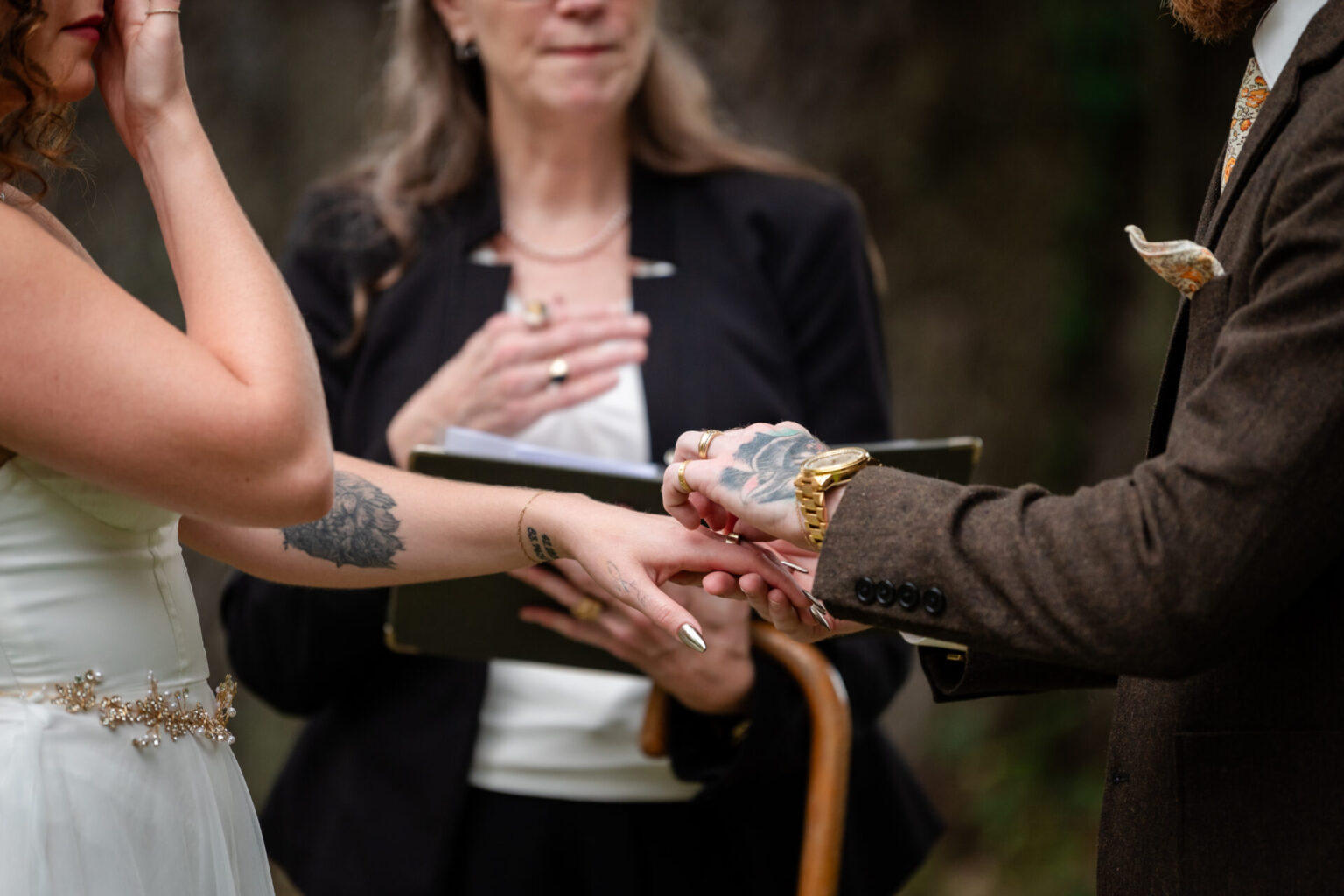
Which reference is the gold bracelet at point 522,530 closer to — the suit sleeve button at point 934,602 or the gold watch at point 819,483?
the gold watch at point 819,483

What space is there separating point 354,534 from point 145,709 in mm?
362

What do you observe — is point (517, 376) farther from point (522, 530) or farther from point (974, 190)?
point (974, 190)

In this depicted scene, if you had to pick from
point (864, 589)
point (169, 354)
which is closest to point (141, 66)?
point (169, 354)

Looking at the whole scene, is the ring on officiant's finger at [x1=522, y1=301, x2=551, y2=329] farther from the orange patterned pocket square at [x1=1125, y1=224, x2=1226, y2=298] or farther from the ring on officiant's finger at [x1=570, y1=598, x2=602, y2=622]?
the orange patterned pocket square at [x1=1125, y1=224, x2=1226, y2=298]

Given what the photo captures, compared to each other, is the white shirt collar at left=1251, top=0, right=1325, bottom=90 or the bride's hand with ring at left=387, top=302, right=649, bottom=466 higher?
the white shirt collar at left=1251, top=0, right=1325, bottom=90

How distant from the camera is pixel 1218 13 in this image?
4.62 feet

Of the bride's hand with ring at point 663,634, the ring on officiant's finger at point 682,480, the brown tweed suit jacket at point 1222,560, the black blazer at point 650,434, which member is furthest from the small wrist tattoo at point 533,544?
the black blazer at point 650,434

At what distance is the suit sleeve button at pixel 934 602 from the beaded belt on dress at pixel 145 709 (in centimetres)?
78

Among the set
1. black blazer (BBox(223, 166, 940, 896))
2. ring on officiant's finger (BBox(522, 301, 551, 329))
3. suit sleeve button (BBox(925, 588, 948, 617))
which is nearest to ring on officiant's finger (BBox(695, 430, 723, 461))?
suit sleeve button (BBox(925, 588, 948, 617))

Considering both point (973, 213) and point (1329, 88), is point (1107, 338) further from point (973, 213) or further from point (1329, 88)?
point (1329, 88)

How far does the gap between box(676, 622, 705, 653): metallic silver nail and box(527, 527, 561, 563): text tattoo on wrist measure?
27cm

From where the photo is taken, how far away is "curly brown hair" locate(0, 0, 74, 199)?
1.28 meters

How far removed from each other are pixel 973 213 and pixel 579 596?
310 centimetres

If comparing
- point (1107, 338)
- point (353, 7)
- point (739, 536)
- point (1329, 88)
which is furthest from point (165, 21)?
point (1107, 338)
